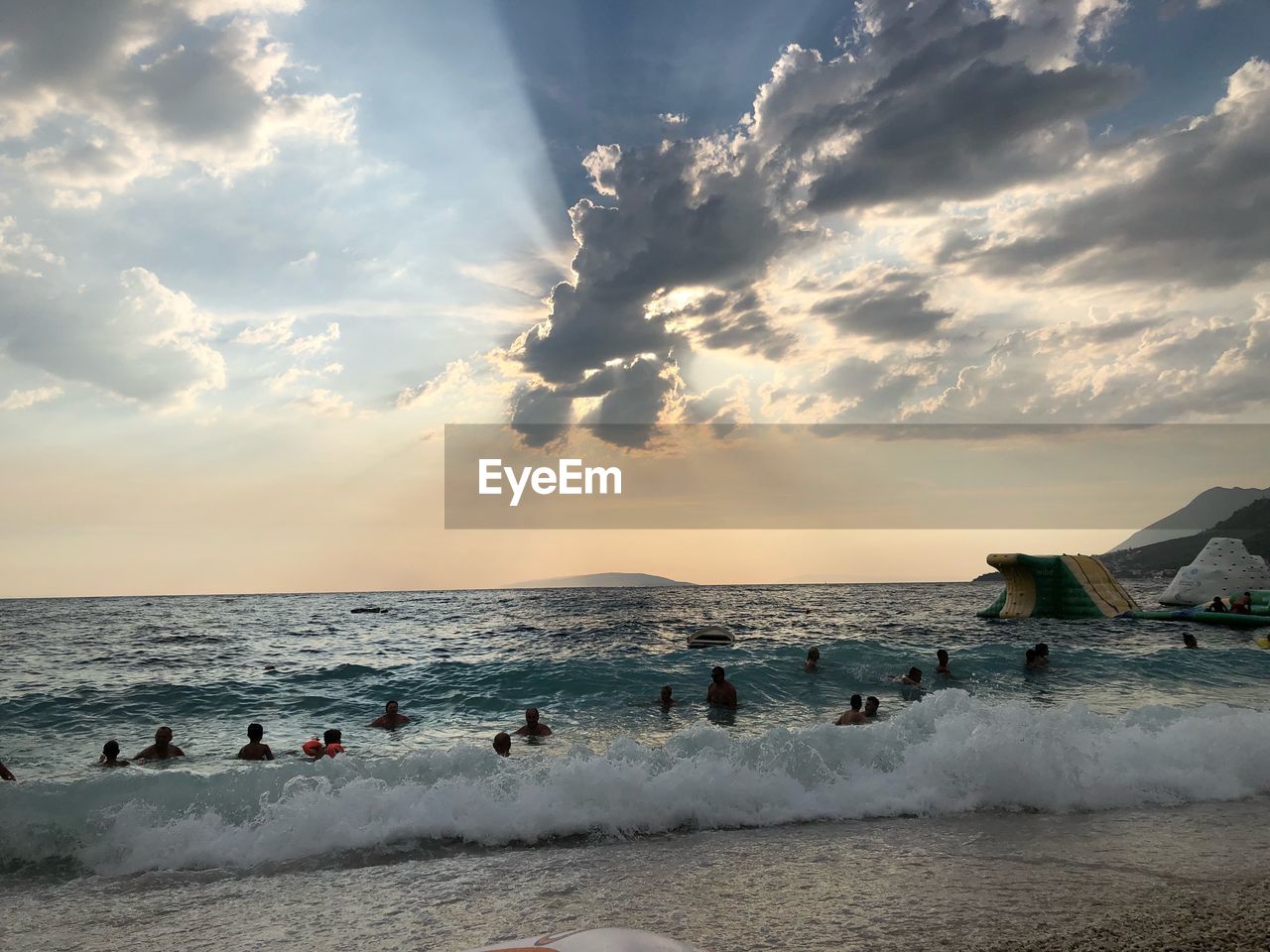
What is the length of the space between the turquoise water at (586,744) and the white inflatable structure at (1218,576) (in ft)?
74.1

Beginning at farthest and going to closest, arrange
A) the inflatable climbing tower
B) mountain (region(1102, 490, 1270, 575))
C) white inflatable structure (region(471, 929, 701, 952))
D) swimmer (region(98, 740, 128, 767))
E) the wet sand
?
mountain (region(1102, 490, 1270, 575))
the inflatable climbing tower
swimmer (region(98, 740, 128, 767))
the wet sand
white inflatable structure (region(471, 929, 701, 952))

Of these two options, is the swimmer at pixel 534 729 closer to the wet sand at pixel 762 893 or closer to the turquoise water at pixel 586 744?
the turquoise water at pixel 586 744

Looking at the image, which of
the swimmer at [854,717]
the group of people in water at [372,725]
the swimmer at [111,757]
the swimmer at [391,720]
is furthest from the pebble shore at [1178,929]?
the swimmer at [111,757]

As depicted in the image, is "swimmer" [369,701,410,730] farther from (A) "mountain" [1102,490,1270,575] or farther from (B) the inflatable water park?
(A) "mountain" [1102,490,1270,575]

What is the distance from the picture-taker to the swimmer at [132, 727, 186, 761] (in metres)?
13.3

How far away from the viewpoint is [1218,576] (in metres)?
49.1

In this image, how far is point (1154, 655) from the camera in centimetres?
2223

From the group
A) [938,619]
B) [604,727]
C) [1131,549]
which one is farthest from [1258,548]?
[604,727]

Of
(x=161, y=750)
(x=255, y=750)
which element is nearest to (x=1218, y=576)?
(x=255, y=750)

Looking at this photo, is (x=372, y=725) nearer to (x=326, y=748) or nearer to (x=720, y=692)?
(x=326, y=748)

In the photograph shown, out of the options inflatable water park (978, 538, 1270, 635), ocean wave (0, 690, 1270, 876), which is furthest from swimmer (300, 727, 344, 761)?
inflatable water park (978, 538, 1270, 635)

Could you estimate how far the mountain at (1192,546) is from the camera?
128375 mm

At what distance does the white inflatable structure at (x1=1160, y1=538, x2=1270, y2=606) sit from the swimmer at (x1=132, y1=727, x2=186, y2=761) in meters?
55.8

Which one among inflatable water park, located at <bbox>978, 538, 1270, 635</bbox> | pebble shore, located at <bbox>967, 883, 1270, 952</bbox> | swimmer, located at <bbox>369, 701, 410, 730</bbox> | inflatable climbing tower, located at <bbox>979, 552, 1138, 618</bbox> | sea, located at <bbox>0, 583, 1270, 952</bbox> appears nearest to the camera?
pebble shore, located at <bbox>967, 883, 1270, 952</bbox>
